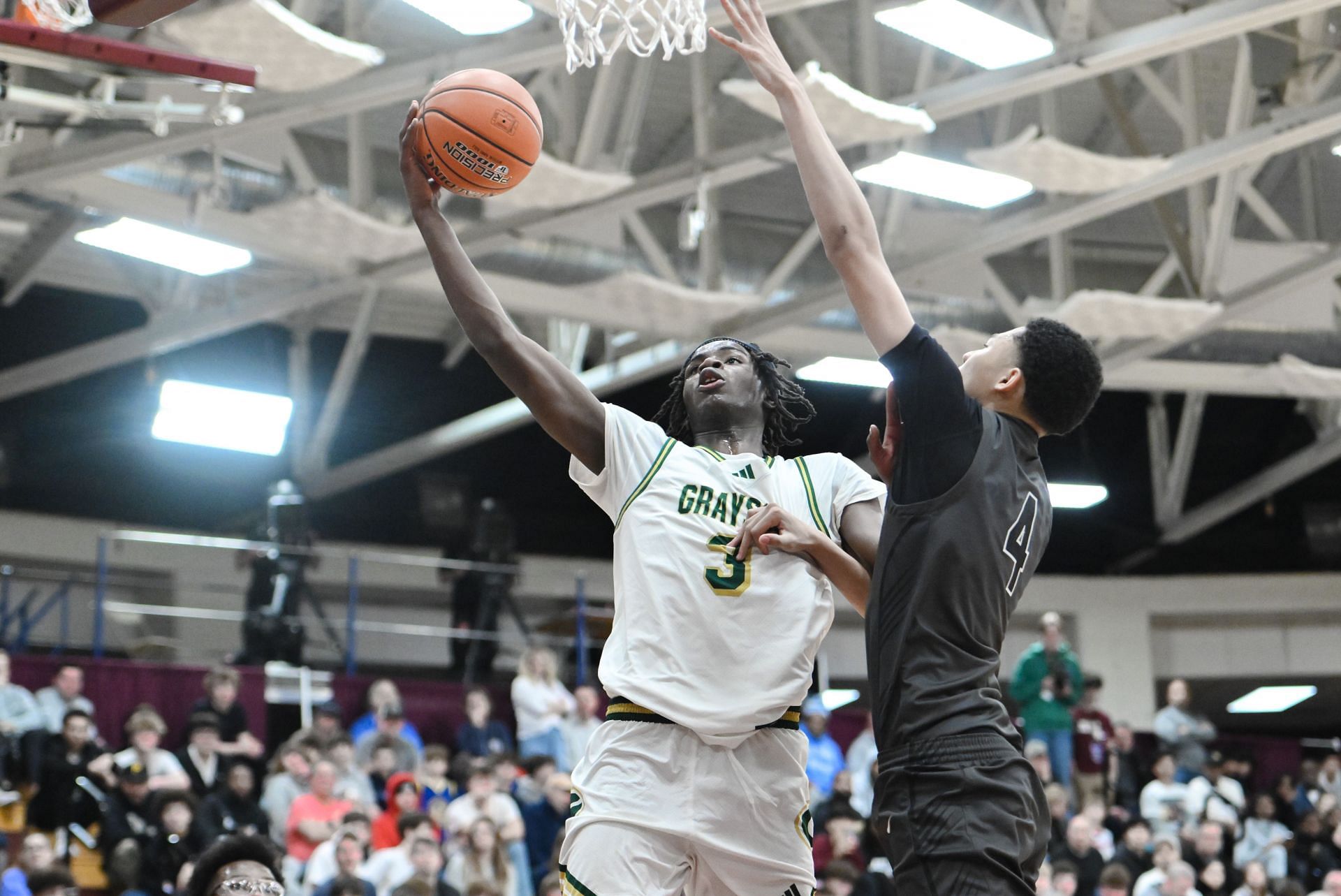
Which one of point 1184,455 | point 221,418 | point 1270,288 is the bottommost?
point 221,418

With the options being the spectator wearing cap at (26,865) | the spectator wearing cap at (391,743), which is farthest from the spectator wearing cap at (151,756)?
the spectator wearing cap at (391,743)

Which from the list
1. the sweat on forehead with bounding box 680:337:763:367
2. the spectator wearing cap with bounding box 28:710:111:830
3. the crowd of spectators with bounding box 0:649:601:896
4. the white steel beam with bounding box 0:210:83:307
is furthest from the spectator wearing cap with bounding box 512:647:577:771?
the sweat on forehead with bounding box 680:337:763:367

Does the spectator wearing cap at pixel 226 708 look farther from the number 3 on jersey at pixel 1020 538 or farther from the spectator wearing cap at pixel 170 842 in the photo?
the number 3 on jersey at pixel 1020 538

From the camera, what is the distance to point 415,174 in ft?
14.0

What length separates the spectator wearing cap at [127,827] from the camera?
34.6 ft

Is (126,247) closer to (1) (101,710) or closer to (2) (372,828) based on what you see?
(1) (101,710)


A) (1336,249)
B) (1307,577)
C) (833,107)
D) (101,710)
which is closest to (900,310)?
(833,107)

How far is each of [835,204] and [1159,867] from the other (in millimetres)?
11001

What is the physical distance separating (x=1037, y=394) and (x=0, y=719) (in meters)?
10.2

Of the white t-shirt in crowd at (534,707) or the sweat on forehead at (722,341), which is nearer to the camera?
the sweat on forehead at (722,341)

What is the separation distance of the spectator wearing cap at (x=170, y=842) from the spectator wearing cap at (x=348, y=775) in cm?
155

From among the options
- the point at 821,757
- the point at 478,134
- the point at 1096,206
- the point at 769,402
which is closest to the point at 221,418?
the point at 821,757

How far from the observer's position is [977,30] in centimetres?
1284

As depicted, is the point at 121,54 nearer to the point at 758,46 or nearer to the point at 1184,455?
the point at 758,46
